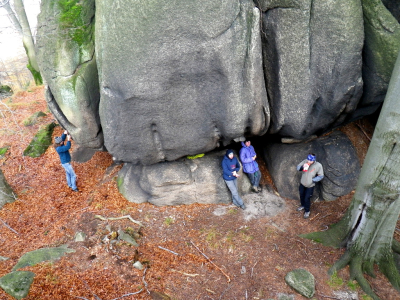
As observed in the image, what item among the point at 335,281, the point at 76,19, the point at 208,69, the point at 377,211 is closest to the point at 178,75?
the point at 208,69

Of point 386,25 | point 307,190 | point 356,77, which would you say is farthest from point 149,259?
point 386,25

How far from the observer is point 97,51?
699 cm

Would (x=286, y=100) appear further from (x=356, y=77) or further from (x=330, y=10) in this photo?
(x=330, y=10)

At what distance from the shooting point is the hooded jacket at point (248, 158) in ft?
27.9

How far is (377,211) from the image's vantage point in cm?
575

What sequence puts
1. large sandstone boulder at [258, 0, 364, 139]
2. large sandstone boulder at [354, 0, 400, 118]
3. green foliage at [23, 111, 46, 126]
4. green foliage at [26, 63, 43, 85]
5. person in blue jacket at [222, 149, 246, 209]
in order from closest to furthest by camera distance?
large sandstone boulder at [258, 0, 364, 139]
large sandstone boulder at [354, 0, 400, 118]
person in blue jacket at [222, 149, 246, 209]
green foliage at [23, 111, 46, 126]
green foliage at [26, 63, 43, 85]

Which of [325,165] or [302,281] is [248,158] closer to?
[325,165]

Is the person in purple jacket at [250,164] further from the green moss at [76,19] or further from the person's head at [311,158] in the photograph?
the green moss at [76,19]

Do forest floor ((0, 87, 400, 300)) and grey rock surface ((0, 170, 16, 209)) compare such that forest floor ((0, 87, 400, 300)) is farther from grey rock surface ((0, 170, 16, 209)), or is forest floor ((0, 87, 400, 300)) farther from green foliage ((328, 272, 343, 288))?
grey rock surface ((0, 170, 16, 209))

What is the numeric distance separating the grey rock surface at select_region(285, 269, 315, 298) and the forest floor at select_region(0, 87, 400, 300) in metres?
0.15

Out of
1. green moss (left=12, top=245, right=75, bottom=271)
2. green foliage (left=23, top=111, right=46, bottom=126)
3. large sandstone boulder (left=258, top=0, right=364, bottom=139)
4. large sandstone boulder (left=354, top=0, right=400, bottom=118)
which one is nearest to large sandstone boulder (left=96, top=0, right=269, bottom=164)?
large sandstone boulder (left=258, top=0, right=364, bottom=139)

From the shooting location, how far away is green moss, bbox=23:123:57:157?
11195 mm

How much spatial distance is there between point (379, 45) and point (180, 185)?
650 centimetres

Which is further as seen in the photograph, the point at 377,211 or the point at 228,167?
the point at 228,167
